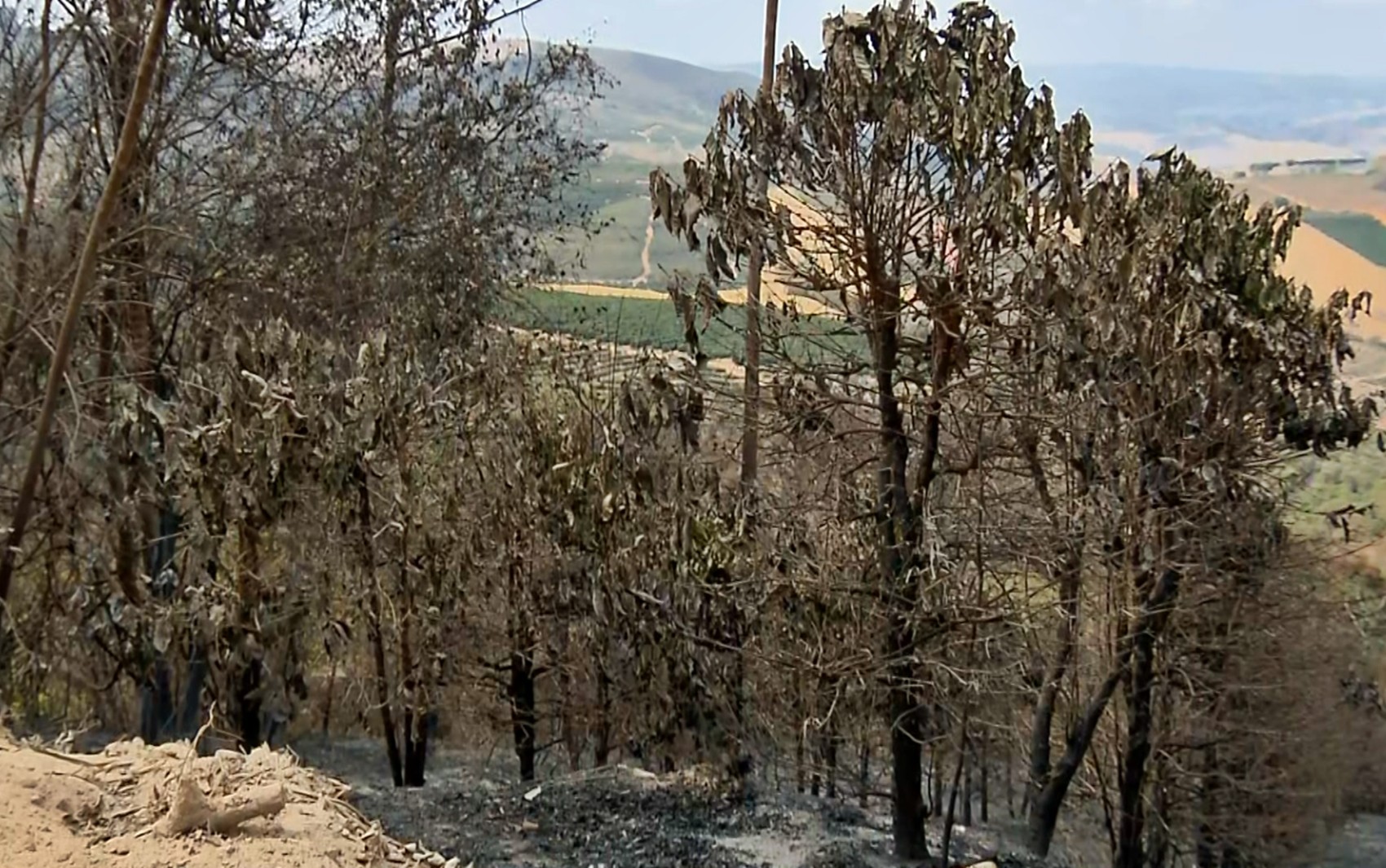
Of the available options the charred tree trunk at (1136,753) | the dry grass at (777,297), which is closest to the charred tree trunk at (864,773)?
the charred tree trunk at (1136,753)

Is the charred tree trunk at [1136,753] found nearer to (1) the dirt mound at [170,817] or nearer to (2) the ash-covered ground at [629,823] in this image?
(2) the ash-covered ground at [629,823]

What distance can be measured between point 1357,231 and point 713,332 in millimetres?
10309

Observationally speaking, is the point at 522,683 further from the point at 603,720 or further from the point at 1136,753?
the point at 1136,753

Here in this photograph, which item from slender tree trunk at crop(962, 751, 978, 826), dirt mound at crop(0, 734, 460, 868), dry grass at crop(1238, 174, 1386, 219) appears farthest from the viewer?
dry grass at crop(1238, 174, 1386, 219)

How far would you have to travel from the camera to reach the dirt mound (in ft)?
9.93

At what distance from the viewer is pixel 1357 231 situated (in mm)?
14023

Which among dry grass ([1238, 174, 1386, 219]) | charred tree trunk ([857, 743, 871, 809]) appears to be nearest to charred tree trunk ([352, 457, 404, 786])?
charred tree trunk ([857, 743, 871, 809])

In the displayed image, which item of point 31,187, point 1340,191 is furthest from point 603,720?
point 1340,191

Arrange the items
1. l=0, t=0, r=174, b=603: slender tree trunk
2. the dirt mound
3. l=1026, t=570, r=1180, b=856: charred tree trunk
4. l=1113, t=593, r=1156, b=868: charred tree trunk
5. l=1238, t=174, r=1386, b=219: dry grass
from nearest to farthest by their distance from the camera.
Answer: the dirt mound < l=0, t=0, r=174, b=603: slender tree trunk < l=1026, t=570, r=1180, b=856: charred tree trunk < l=1113, t=593, r=1156, b=868: charred tree trunk < l=1238, t=174, r=1386, b=219: dry grass

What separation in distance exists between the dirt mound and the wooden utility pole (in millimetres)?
3414

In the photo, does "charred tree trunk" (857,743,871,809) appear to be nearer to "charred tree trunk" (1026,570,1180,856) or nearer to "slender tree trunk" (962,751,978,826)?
"slender tree trunk" (962,751,978,826)

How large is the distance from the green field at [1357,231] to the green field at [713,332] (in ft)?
22.2

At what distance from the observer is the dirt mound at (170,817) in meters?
3.03

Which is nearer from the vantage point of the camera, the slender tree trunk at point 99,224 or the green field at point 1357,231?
the slender tree trunk at point 99,224
